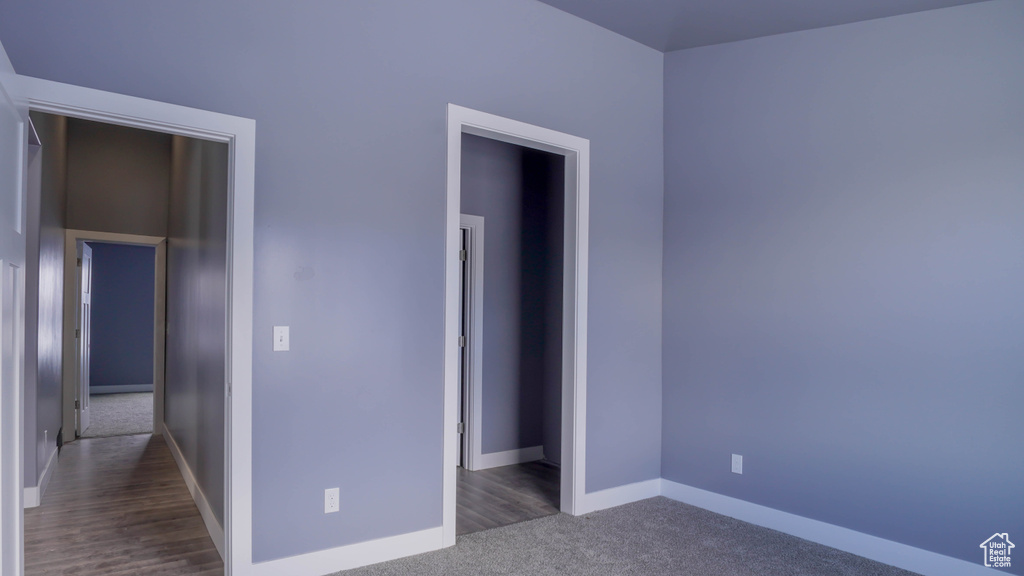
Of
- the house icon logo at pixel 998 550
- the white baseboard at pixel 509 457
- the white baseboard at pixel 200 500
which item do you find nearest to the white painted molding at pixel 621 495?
the white baseboard at pixel 509 457

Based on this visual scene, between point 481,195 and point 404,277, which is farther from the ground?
point 481,195

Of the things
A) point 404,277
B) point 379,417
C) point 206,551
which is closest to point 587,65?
point 404,277

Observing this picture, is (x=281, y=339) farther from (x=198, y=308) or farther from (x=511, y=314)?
(x=511, y=314)

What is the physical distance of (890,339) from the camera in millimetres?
3189

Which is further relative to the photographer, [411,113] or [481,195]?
[481,195]

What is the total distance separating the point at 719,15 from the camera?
11.5ft

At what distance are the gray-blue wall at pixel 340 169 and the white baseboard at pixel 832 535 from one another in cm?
177

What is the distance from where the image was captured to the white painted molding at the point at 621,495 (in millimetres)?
3803

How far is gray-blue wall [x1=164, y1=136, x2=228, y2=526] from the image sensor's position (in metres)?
3.39

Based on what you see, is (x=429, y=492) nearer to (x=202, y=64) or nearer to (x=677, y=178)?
(x=202, y=64)

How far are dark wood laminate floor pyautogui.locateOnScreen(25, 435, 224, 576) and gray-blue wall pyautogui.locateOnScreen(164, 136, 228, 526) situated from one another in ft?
0.67

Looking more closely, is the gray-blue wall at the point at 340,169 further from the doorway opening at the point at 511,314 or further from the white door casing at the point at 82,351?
the white door casing at the point at 82,351

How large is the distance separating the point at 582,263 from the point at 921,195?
1.80 m

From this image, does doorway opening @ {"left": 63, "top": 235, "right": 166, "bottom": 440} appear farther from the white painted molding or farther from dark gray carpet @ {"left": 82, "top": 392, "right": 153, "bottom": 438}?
the white painted molding
